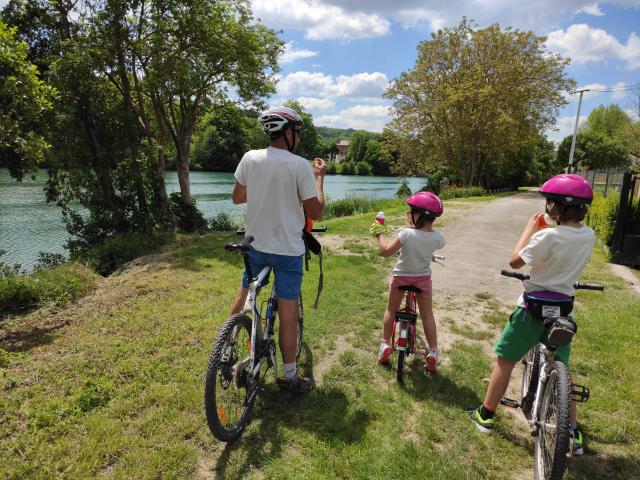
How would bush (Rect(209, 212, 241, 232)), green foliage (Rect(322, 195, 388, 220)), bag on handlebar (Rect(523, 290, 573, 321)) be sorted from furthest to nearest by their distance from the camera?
green foliage (Rect(322, 195, 388, 220)) < bush (Rect(209, 212, 241, 232)) < bag on handlebar (Rect(523, 290, 573, 321))

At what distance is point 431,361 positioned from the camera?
384 centimetres

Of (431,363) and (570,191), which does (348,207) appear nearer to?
(431,363)

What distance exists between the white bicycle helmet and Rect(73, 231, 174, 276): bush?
7884mm

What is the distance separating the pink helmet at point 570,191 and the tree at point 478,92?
2773cm

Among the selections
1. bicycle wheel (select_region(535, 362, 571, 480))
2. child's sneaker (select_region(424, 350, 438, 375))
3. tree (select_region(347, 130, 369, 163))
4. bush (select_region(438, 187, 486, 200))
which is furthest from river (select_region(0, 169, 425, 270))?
tree (select_region(347, 130, 369, 163))

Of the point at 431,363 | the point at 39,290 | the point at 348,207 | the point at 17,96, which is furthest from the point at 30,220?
the point at 431,363

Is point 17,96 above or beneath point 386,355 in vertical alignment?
above

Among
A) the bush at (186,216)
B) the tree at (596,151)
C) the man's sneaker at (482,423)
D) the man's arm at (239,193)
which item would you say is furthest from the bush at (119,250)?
the tree at (596,151)

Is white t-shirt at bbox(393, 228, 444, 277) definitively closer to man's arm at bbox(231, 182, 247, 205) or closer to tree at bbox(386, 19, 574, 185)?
man's arm at bbox(231, 182, 247, 205)

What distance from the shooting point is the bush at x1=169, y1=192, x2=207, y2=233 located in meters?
14.5

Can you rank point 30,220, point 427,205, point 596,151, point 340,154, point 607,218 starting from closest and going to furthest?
point 427,205 < point 607,218 < point 30,220 < point 596,151 < point 340,154

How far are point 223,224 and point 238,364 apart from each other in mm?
13562

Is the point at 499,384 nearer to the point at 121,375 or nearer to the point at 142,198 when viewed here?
the point at 121,375

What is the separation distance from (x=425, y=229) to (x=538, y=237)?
3.81 feet
